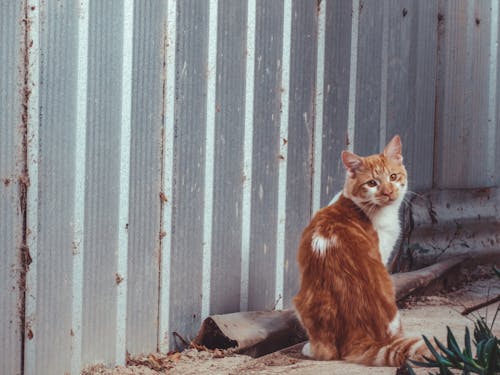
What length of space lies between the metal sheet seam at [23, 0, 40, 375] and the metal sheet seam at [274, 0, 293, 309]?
1790 millimetres

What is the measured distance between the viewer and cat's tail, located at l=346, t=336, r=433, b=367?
3637mm

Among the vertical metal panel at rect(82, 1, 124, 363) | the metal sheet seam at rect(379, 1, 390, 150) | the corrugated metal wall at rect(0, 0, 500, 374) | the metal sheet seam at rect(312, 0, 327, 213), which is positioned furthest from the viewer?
the metal sheet seam at rect(379, 1, 390, 150)

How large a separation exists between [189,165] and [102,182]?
1.97 feet

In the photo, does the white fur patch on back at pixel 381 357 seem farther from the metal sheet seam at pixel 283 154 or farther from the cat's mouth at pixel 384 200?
the metal sheet seam at pixel 283 154

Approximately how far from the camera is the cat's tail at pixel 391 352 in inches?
143

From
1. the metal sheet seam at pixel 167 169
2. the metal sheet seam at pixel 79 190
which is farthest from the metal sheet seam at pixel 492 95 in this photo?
the metal sheet seam at pixel 79 190

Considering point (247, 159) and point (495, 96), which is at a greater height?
point (495, 96)

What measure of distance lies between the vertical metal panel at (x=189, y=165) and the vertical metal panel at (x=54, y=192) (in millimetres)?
696

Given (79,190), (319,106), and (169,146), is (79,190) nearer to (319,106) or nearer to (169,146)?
(169,146)

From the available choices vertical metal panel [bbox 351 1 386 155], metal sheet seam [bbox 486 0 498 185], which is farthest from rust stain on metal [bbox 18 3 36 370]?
metal sheet seam [bbox 486 0 498 185]

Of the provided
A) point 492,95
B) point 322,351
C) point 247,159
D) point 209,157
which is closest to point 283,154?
point 247,159

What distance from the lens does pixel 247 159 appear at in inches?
184

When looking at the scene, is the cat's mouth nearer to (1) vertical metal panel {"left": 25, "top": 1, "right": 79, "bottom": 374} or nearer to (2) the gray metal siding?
(2) the gray metal siding

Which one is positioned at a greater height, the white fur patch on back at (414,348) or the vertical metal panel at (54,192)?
the vertical metal panel at (54,192)
